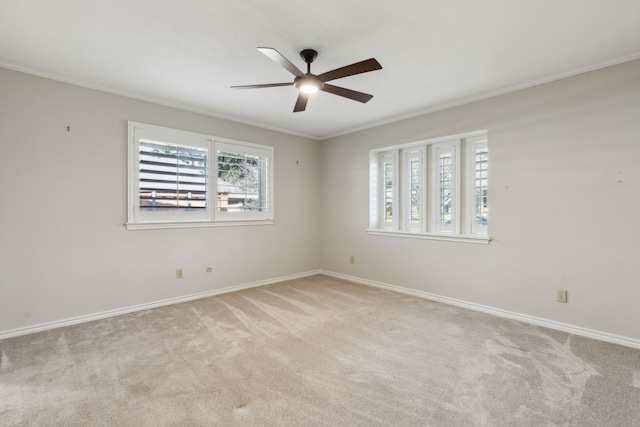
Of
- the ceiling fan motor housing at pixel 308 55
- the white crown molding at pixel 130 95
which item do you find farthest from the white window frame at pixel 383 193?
the ceiling fan motor housing at pixel 308 55

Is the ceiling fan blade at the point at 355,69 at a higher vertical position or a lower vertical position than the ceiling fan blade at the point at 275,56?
lower

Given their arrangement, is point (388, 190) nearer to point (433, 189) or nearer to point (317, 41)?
point (433, 189)

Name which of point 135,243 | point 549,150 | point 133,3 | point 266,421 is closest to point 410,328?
point 266,421

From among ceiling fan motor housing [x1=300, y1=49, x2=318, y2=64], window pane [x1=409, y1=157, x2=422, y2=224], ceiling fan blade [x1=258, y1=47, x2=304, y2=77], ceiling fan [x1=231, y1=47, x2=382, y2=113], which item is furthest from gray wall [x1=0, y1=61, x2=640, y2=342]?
ceiling fan blade [x1=258, y1=47, x2=304, y2=77]

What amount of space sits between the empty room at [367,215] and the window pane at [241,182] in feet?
0.10

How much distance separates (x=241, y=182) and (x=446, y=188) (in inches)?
112

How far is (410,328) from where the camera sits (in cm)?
300

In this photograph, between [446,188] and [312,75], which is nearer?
[312,75]

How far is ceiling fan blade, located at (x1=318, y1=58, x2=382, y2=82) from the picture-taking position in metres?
2.00

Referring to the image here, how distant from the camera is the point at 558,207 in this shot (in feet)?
9.72

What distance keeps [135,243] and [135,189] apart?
0.62m

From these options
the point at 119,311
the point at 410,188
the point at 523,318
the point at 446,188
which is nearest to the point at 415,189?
the point at 410,188

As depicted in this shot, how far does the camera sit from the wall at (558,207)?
8.66 feet

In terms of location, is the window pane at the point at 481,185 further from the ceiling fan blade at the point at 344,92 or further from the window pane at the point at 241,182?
the window pane at the point at 241,182
